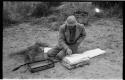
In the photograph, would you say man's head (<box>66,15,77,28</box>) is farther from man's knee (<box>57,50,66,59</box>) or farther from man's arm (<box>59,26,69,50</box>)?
man's knee (<box>57,50,66,59</box>)

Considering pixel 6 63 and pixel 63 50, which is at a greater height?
pixel 63 50

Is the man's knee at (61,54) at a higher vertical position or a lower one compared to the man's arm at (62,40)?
lower

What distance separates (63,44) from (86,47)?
66.0 inches

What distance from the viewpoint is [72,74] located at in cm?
543

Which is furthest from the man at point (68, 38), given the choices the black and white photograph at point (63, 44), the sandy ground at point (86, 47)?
the sandy ground at point (86, 47)

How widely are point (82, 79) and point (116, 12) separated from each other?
8.53m

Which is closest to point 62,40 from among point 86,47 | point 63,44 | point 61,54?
point 63,44

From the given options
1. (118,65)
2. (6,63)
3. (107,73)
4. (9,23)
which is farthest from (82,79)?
(9,23)

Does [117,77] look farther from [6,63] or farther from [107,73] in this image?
[6,63]

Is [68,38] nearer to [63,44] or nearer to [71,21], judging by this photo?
[63,44]

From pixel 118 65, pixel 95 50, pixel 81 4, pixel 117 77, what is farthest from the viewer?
pixel 81 4

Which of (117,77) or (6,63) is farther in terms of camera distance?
(6,63)

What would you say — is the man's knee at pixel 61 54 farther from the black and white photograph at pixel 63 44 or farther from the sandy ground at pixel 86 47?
the sandy ground at pixel 86 47

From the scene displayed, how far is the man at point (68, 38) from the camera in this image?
616cm
